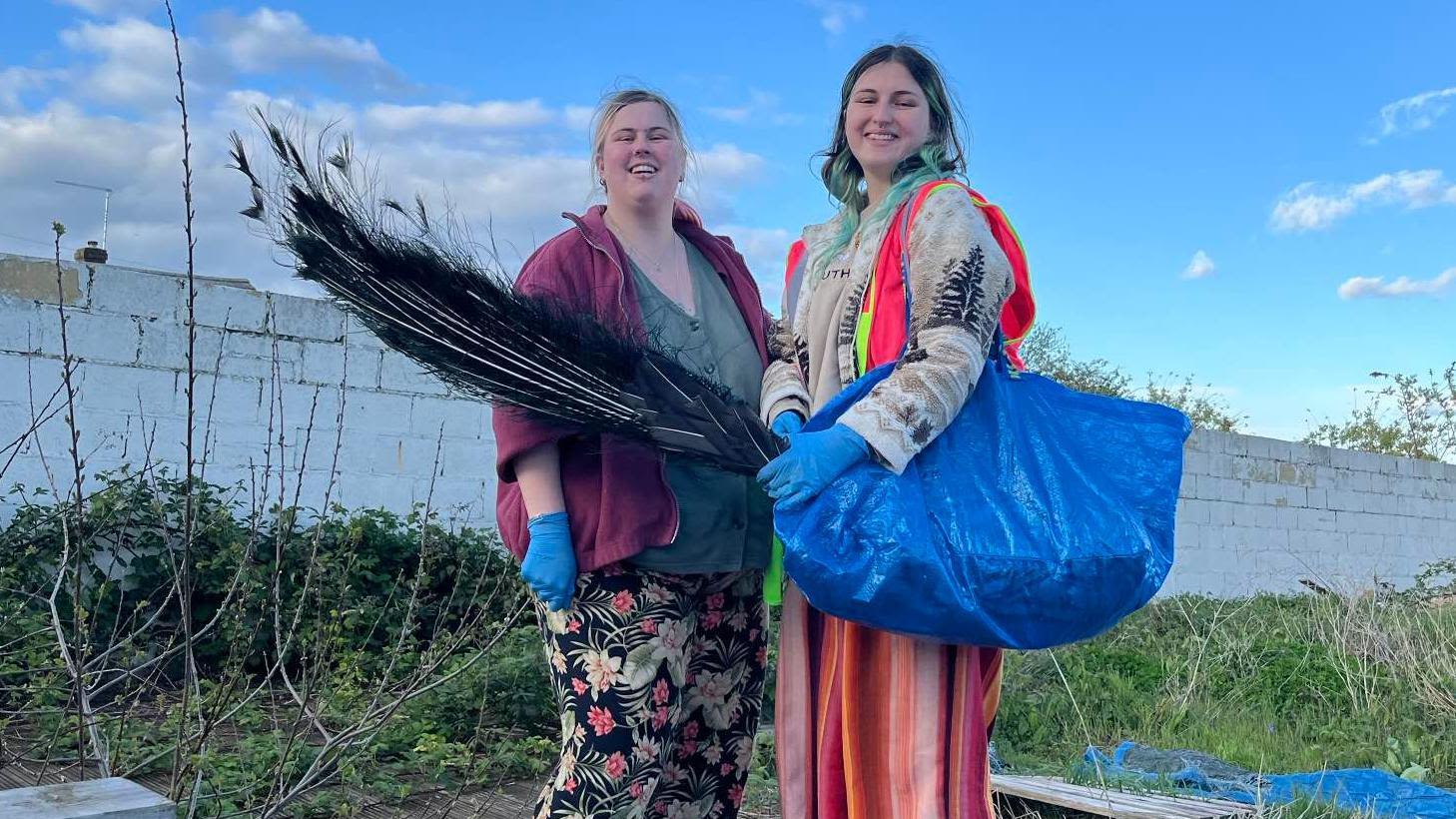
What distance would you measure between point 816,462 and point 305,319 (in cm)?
501

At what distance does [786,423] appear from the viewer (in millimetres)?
1959

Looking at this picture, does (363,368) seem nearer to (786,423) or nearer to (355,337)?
(355,337)

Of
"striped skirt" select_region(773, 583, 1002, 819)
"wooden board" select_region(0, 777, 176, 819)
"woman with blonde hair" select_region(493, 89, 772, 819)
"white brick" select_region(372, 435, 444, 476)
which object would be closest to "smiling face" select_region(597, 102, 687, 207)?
"woman with blonde hair" select_region(493, 89, 772, 819)

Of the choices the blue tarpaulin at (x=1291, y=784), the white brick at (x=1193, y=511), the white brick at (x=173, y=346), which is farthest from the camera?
the white brick at (x=1193, y=511)

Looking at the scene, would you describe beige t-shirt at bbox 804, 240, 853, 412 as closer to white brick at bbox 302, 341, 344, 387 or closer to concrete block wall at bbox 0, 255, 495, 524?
concrete block wall at bbox 0, 255, 495, 524

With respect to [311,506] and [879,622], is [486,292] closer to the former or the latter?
[879,622]

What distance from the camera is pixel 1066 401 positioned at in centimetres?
191

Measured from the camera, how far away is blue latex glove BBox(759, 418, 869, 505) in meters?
1.71

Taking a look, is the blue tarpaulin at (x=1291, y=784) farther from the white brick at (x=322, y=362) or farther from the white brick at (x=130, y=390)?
the white brick at (x=130, y=390)

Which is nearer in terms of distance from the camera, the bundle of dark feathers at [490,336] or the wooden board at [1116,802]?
the bundle of dark feathers at [490,336]

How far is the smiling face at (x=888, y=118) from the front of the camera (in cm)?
205

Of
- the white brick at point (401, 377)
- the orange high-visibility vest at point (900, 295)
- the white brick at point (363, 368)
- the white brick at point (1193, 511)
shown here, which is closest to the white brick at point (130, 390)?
the white brick at point (363, 368)

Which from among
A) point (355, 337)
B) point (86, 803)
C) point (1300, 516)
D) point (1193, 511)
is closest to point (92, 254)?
point (355, 337)

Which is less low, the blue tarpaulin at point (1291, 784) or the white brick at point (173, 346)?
the white brick at point (173, 346)
